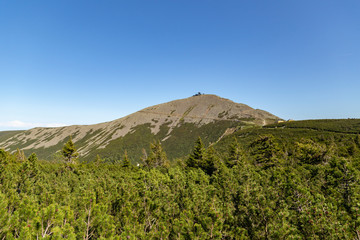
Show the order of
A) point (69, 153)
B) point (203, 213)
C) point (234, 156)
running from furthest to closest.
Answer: point (69, 153) → point (234, 156) → point (203, 213)

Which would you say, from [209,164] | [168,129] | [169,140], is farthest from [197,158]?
[168,129]

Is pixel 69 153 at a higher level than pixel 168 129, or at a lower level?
lower

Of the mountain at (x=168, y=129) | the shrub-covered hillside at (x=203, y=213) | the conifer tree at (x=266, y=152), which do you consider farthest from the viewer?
the mountain at (x=168, y=129)

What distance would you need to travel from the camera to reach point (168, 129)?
15438cm

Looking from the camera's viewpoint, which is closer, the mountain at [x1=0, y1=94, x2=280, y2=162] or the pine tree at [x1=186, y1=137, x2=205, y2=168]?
the pine tree at [x1=186, y1=137, x2=205, y2=168]

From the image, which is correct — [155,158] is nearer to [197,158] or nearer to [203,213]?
[197,158]

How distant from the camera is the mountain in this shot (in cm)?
12825

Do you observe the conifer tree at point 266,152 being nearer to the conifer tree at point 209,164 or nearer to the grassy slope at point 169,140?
the conifer tree at point 209,164

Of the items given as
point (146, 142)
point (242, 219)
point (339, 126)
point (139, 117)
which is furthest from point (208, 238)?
point (139, 117)

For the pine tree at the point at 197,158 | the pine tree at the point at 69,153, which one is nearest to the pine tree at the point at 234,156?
the pine tree at the point at 197,158

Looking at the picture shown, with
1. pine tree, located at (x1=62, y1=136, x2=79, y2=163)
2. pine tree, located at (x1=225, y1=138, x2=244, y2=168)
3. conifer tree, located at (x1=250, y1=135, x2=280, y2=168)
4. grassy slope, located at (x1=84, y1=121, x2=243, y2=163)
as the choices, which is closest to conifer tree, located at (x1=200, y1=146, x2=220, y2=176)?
pine tree, located at (x1=225, y1=138, x2=244, y2=168)

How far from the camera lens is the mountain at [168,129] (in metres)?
128

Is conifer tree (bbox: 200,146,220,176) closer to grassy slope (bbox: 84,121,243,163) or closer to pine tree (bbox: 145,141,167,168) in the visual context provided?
pine tree (bbox: 145,141,167,168)

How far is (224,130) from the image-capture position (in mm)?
127812
